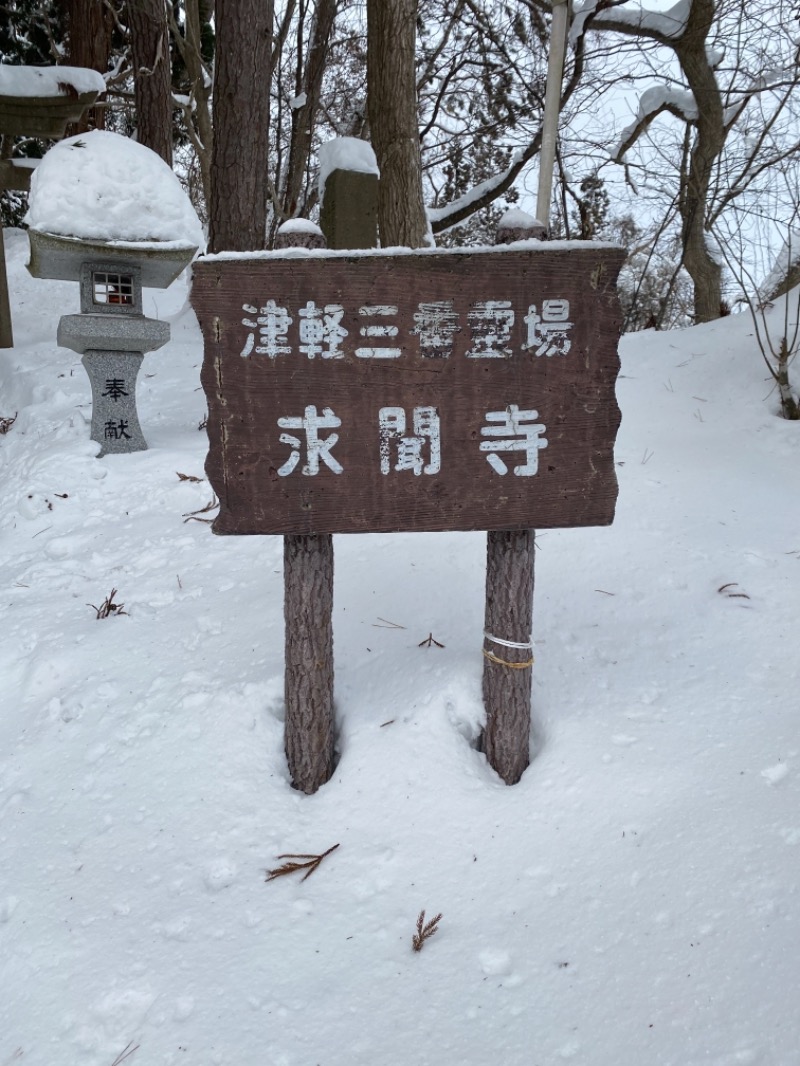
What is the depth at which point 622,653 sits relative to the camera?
2670 millimetres

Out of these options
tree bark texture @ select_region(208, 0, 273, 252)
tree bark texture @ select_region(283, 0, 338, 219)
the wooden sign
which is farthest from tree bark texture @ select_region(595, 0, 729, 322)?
the wooden sign

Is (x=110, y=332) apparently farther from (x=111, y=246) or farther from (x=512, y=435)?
(x=512, y=435)

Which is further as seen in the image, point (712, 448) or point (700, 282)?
point (700, 282)

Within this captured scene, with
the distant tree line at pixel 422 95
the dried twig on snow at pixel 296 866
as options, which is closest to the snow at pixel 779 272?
the distant tree line at pixel 422 95

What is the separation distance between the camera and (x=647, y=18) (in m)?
7.94

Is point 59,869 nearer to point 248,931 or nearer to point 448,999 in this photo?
point 248,931

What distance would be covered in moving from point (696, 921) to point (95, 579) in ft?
9.37

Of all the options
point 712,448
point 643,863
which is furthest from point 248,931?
point 712,448

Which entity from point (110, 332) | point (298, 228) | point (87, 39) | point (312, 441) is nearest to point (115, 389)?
point (110, 332)

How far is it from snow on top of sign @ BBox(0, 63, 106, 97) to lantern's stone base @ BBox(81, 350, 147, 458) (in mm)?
2901

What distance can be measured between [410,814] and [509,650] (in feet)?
1.83

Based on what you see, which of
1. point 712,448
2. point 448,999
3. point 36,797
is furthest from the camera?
point 712,448

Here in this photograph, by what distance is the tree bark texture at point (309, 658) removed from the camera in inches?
86.4

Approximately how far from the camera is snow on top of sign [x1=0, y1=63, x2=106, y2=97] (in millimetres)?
6027
